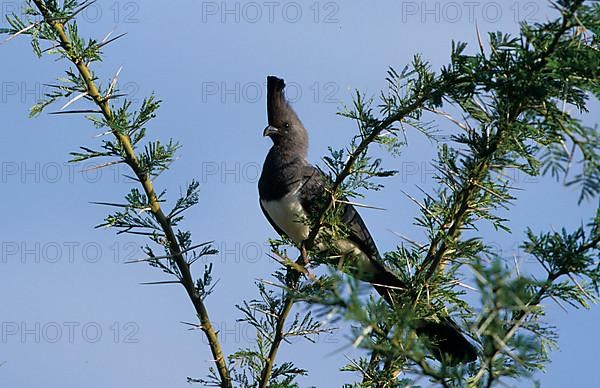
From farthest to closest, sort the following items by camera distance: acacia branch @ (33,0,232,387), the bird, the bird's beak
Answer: the bird's beak < the bird < acacia branch @ (33,0,232,387)

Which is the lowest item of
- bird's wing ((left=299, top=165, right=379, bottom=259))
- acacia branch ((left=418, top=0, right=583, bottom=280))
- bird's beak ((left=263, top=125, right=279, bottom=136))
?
acacia branch ((left=418, top=0, right=583, bottom=280))

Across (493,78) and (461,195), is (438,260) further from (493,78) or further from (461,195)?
(493,78)

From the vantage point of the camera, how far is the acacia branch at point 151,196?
3.47 m

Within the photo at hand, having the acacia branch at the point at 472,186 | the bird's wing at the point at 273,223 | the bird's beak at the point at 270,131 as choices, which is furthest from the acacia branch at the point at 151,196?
the bird's beak at the point at 270,131

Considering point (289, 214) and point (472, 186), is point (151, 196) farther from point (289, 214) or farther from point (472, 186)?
point (289, 214)

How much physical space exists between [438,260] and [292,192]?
109 inches

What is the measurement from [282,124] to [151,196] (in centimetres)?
312

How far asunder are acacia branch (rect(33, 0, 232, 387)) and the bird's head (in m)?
2.99

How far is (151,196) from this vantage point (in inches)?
142

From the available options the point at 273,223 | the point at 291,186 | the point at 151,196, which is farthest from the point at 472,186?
the point at 273,223

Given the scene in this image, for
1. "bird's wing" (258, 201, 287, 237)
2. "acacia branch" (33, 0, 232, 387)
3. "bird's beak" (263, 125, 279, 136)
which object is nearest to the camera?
Answer: "acacia branch" (33, 0, 232, 387)

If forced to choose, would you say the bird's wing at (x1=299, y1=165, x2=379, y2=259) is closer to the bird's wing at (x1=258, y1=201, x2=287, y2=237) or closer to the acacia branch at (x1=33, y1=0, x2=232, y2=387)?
the bird's wing at (x1=258, y1=201, x2=287, y2=237)

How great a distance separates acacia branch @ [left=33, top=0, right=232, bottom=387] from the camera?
136 inches

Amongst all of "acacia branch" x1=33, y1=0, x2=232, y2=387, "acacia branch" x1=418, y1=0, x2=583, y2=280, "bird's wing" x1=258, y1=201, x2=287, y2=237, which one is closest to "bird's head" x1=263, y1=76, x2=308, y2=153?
"bird's wing" x1=258, y1=201, x2=287, y2=237
